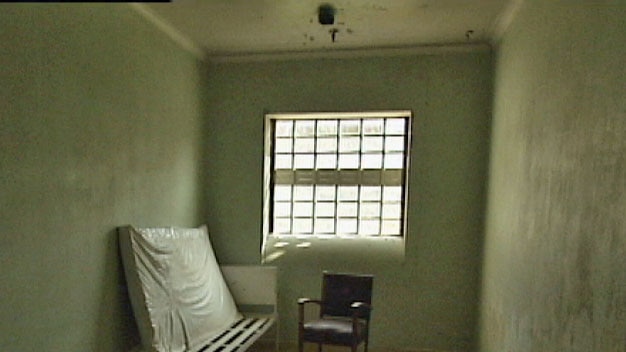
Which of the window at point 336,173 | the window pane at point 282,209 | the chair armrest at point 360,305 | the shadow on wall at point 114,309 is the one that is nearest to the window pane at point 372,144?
the window at point 336,173

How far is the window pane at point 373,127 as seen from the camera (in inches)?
174

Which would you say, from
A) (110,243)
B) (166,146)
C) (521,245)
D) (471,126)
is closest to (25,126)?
(110,243)

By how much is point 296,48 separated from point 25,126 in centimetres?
263

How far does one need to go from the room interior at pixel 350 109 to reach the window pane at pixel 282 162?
0.92 ft

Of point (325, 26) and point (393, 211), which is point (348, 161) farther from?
point (325, 26)

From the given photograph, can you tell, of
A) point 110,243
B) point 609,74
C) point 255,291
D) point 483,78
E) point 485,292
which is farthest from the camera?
point 255,291

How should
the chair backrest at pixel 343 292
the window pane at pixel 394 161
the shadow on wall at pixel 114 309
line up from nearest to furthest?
the shadow on wall at pixel 114 309
the chair backrest at pixel 343 292
the window pane at pixel 394 161

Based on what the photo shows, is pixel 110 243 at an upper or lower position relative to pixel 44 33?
lower

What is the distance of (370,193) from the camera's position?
4.42 meters

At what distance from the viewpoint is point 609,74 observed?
1.55 m

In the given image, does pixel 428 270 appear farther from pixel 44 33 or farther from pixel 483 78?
pixel 44 33

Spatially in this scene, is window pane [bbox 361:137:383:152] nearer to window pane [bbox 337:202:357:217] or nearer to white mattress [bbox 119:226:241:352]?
window pane [bbox 337:202:357:217]

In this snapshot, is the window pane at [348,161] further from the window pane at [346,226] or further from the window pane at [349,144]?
the window pane at [346,226]

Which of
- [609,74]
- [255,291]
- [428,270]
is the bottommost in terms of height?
[255,291]
